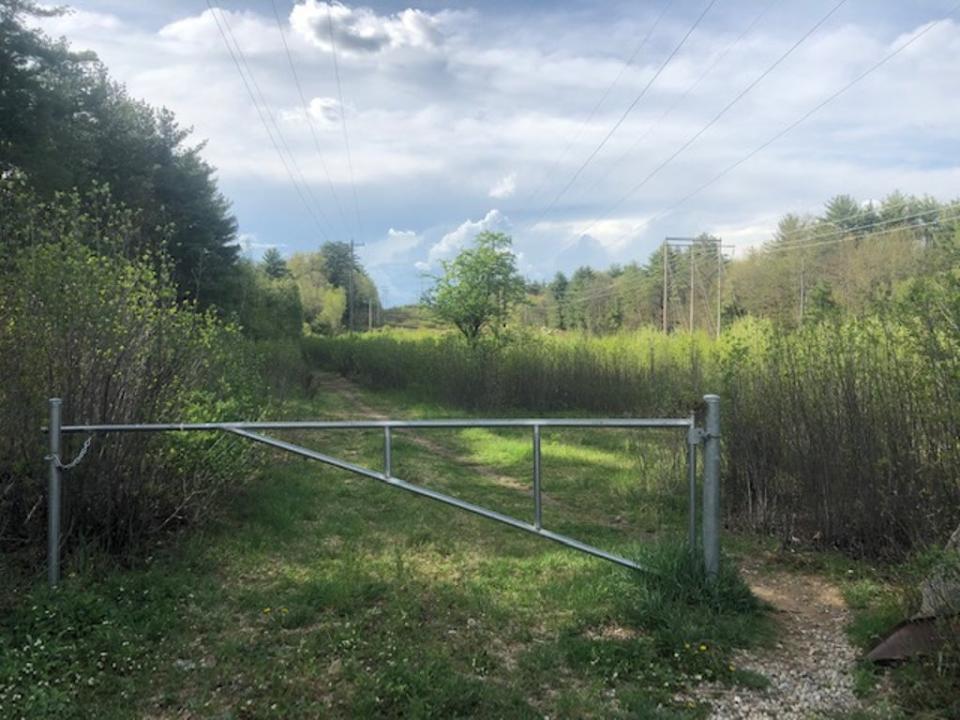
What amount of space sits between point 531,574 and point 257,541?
84.5 inches

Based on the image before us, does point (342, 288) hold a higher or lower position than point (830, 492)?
higher

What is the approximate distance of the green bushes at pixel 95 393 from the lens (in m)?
4.26

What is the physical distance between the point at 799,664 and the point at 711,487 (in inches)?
35.6

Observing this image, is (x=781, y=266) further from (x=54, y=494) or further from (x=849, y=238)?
(x=54, y=494)

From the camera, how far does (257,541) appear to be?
5180 mm

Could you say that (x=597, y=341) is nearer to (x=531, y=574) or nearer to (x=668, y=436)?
(x=668, y=436)

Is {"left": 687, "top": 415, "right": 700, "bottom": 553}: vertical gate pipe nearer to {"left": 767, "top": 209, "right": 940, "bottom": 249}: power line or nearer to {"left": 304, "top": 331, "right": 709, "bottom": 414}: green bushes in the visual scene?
{"left": 304, "top": 331, "right": 709, "bottom": 414}: green bushes

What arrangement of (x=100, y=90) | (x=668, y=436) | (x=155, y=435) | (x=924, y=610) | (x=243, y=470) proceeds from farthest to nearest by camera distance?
(x=100, y=90)
(x=668, y=436)
(x=243, y=470)
(x=155, y=435)
(x=924, y=610)

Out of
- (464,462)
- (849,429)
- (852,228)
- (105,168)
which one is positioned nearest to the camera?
(849,429)

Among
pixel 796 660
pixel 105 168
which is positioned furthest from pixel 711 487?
pixel 105 168

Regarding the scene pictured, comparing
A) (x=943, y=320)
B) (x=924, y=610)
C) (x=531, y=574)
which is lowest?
(x=531, y=574)

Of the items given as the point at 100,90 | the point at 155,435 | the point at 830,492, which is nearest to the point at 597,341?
the point at 830,492

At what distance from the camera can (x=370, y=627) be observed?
3607 millimetres

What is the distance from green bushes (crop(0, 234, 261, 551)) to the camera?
4262 millimetres
